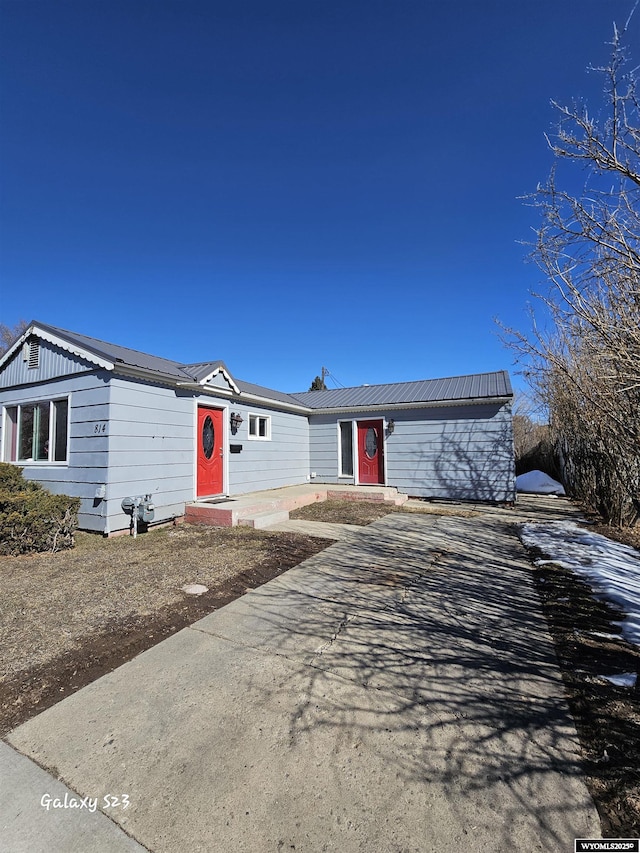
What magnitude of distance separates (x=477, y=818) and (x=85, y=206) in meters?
12.2

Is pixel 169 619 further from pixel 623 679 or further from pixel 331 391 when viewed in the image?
pixel 331 391

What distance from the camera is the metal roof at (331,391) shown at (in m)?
6.81

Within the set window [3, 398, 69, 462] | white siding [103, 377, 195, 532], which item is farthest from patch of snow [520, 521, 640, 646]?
window [3, 398, 69, 462]

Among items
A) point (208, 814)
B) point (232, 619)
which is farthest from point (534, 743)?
point (232, 619)

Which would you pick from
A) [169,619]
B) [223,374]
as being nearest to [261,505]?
[223,374]

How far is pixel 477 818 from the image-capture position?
1.45 meters

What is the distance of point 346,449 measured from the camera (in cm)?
1211

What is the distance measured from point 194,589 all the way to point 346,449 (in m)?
8.55

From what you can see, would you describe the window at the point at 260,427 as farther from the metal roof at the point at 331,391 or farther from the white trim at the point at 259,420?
the metal roof at the point at 331,391

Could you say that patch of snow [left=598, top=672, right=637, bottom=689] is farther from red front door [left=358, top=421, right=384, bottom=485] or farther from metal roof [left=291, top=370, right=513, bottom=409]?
red front door [left=358, top=421, right=384, bottom=485]

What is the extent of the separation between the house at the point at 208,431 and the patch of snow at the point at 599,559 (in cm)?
313

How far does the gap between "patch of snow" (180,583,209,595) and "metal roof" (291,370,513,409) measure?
26.4 ft

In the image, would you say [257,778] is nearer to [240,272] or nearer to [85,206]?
[85,206]

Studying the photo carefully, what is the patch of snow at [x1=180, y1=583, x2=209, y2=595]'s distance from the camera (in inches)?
152
